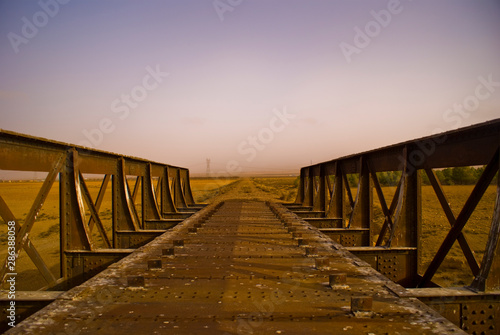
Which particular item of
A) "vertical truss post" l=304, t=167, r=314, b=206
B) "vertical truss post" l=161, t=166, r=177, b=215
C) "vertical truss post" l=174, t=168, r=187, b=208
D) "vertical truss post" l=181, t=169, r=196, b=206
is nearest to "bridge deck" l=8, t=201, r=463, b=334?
"vertical truss post" l=161, t=166, r=177, b=215

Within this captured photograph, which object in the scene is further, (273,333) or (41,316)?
Result: (41,316)

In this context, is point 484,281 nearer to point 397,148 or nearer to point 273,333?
point 273,333

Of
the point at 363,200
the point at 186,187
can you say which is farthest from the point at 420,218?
the point at 186,187

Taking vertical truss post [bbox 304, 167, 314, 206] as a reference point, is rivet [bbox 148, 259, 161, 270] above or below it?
below

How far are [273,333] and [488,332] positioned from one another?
2.39 metres

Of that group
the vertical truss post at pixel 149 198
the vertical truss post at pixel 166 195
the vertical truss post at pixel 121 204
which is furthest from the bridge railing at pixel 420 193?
the vertical truss post at pixel 166 195

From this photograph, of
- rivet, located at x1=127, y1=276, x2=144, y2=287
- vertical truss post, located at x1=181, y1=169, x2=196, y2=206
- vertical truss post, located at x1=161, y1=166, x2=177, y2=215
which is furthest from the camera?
vertical truss post, located at x1=181, y1=169, x2=196, y2=206

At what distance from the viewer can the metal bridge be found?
2619mm

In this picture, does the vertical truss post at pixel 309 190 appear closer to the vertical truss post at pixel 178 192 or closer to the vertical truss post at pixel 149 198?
the vertical truss post at pixel 178 192

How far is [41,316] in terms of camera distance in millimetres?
2637

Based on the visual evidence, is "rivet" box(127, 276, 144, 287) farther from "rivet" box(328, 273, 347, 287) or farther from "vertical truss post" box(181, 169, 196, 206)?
"vertical truss post" box(181, 169, 196, 206)

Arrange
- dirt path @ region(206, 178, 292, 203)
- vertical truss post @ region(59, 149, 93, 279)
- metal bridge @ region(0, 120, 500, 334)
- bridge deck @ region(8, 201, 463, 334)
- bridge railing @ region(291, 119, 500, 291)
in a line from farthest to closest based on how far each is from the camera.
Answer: dirt path @ region(206, 178, 292, 203)
vertical truss post @ region(59, 149, 93, 279)
bridge railing @ region(291, 119, 500, 291)
metal bridge @ region(0, 120, 500, 334)
bridge deck @ region(8, 201, 463, 334)

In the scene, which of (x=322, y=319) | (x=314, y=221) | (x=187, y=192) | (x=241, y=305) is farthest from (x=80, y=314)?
(x=187, y=192)

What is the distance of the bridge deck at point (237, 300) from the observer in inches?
98.2
